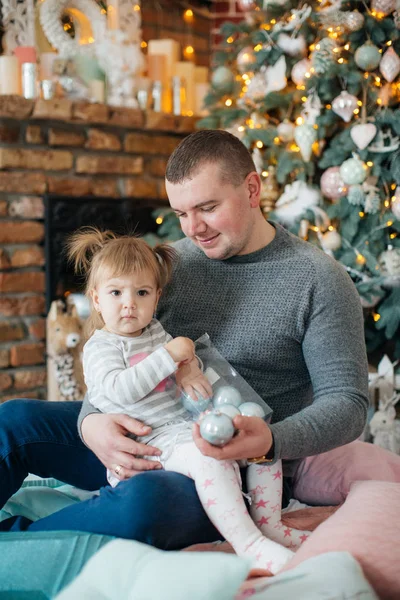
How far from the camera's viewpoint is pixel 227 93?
3572 mm

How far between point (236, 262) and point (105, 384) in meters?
0.45

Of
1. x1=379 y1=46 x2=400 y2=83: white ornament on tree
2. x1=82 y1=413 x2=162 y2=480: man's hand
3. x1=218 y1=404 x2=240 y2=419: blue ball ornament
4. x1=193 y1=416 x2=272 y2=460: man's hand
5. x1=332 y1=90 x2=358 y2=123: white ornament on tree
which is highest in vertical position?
x1=379 y1=46 x2=400 y2=83: white ornament on tree

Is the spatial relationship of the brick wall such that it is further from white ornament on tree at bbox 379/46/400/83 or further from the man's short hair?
the man's short hair

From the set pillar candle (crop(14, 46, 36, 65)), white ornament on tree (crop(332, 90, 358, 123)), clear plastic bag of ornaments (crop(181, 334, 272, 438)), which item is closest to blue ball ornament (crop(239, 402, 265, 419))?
clear plastic bag of ornaments (crop(181, 334, 272, 438))

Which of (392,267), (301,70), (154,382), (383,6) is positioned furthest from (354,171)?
(154,382)

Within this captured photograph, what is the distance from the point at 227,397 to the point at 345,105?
1.84 m

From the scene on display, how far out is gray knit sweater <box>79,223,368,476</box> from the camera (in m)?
1.56

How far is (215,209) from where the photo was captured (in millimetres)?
1685

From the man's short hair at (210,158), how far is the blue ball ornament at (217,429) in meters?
0.58

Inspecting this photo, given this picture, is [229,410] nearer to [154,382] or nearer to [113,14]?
[154,382]

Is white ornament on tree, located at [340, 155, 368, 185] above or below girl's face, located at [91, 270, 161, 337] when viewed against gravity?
above

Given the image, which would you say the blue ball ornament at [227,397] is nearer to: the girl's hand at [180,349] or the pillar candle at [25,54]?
the girl's hand at [180,349]

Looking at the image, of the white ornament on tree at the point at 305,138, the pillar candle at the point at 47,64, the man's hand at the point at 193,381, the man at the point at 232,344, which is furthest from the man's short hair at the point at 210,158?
the pillar candle at the point at 47,64

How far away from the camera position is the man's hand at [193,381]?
1609mm
